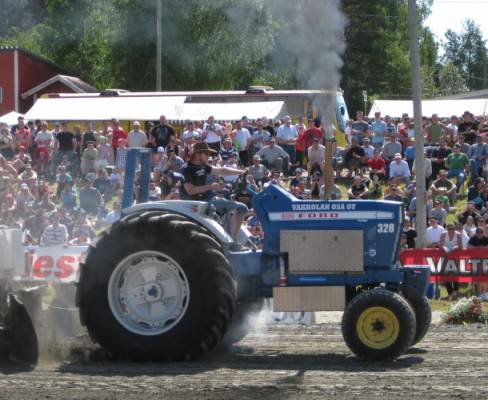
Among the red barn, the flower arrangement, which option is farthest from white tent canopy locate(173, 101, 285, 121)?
the flower arrangement

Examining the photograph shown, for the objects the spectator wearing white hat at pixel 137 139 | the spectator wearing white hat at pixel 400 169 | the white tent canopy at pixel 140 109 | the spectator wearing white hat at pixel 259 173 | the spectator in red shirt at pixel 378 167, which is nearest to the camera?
the spectator wearing white hat at pixel 259 173

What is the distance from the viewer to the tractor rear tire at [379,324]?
7879 mm

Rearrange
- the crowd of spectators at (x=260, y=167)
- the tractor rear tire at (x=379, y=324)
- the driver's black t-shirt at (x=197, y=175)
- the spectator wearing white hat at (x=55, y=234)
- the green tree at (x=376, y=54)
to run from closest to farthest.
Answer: the tractor rear tire at (x=379, y=324), the driver's black t-shirt at (x=197, y=175), the spectator wearing white hat at (x=55, y=234), the crowd of spectators at (x=260, y=167), the green tree at (x=376, y=54)

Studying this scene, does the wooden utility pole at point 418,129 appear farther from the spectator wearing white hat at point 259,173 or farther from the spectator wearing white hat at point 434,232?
the spectator wearing white hat at point 259,173

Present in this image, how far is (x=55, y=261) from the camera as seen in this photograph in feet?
42.4

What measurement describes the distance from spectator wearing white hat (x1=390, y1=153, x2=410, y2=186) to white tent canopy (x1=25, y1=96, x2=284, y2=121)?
8.64 m

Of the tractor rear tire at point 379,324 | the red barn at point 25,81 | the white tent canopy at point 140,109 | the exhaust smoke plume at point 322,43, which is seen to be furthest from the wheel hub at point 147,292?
the red barn at point 25,81

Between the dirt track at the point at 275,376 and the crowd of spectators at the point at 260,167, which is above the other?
the crowd of spectators at the point at 260,167

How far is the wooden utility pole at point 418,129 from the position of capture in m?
14.4

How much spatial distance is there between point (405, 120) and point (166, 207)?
14.7 metres

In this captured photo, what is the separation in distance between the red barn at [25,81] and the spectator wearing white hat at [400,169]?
72.3 ft

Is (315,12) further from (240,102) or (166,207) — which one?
(240,102)

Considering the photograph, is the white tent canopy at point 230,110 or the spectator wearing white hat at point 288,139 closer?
the spectator wearing white hat at point 288,139

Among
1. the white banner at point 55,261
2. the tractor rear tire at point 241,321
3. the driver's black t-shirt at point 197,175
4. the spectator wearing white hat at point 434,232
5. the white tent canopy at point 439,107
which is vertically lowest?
the tractor rear tire at point 241,321
